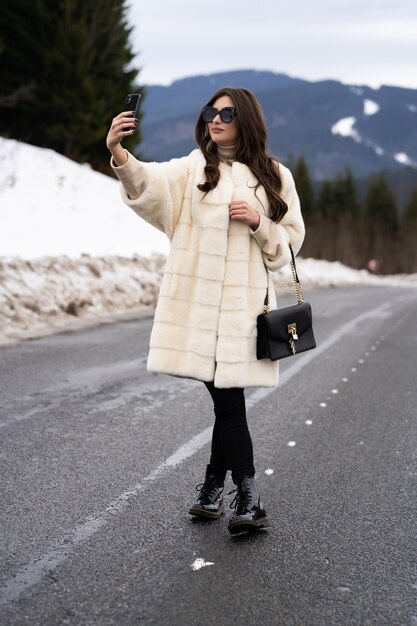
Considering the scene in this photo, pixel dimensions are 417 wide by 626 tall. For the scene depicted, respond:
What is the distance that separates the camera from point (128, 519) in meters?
4.00

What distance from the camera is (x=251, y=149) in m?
3.90

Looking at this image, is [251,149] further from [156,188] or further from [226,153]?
[156,188]

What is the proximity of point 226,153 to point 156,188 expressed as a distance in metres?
0.41

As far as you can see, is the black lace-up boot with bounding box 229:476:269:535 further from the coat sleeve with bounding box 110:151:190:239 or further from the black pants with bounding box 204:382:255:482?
the coat sleeve with bounding box 110:151:190:239

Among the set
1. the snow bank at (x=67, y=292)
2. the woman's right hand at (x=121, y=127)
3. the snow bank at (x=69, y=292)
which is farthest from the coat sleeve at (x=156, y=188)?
the snow bank at (x=67, y=292)

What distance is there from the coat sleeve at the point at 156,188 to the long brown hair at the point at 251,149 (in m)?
0.14

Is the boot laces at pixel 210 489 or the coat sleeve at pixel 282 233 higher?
the coat sleeve at pixel 282 233

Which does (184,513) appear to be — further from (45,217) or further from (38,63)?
(38,63)

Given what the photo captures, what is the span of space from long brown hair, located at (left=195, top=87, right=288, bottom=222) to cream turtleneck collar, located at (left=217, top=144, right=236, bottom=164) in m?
0.02

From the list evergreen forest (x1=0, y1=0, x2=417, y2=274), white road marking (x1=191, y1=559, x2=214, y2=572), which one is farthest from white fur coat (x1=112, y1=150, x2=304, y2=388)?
evergreen forest (x1=0, y1=0, x2=417, y2=274)

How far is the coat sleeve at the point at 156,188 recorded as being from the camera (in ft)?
12.1

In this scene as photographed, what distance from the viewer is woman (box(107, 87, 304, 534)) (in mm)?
3809

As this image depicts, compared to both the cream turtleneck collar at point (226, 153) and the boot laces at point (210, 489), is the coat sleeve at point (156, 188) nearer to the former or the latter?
the cream turtleneck collar at point (226, 153)

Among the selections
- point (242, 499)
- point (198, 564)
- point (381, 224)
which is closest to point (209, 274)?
point (242, 499)
